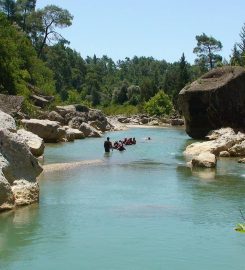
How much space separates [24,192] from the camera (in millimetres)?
18281

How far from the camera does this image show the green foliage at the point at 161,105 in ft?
307

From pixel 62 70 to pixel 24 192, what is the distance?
10472cm

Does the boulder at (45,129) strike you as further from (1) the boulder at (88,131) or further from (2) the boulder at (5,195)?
(2) the boulder at (5,195)

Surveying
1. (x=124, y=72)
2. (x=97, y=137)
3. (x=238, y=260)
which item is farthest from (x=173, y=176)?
(x=124, y=72)

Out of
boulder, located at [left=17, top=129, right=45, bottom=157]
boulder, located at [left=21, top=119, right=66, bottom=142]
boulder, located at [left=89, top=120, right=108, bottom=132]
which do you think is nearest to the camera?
boulder, located at [left=17, top=129, right=45, bottom=157]

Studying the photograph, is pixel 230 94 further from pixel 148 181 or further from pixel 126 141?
pixel 148 181

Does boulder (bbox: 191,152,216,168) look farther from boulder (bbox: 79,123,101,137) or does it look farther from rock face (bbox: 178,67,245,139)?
boulder (bbox: 79,123,101,137)

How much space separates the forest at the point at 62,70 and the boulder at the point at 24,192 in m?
28.3

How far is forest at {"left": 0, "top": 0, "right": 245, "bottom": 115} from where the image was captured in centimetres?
5047

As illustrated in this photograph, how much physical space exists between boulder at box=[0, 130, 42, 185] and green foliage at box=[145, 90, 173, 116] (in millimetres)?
75163

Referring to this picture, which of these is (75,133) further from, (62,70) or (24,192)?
(62,70)

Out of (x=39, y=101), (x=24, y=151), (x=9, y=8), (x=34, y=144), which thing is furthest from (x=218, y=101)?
(x=9, y=8)

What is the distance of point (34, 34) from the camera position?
8144 cm


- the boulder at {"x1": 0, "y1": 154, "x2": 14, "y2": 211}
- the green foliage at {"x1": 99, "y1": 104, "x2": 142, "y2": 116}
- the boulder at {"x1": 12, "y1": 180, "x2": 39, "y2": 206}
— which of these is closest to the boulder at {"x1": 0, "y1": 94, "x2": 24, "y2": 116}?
the boulder at {"x1": 12, "y1": 180, "x2": 39, "y2": 206}
